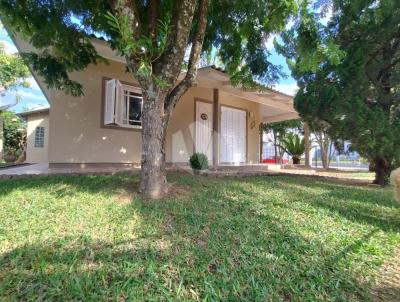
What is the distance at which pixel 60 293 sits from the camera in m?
2.19

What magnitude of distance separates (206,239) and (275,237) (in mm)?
873

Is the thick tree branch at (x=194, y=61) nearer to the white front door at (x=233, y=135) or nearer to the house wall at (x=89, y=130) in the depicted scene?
the house wall at (x=89, y=130)

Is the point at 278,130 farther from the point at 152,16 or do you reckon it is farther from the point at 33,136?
the point at 152,16

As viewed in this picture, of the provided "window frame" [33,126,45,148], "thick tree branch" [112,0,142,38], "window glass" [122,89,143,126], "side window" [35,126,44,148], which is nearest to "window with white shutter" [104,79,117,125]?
"window glass" [122,89,143,126]

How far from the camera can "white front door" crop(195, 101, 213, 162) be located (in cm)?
1039

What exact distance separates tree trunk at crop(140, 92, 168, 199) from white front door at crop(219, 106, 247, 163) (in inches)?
288

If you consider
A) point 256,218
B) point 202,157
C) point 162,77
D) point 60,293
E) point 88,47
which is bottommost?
point 60,293

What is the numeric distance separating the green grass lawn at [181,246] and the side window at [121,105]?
2.97 metres

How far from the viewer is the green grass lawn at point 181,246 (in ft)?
7.74

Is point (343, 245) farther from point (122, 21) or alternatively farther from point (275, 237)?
point (122, 21)

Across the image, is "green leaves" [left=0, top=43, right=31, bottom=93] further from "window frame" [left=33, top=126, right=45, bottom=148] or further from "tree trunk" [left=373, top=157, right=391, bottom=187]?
"tree trunk" [left=373, top=157, right=391, bottom=187]

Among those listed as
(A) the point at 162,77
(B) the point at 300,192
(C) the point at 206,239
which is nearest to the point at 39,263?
(C) the point at 206,239

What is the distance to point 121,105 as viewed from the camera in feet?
25.9

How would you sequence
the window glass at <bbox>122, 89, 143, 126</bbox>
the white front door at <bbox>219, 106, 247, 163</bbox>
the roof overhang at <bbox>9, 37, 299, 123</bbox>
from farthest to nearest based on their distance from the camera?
the white front door at <bbox>219, 106, 247, 163</bbox> < the window glass at <bbox>122, 89, 143, 126</bbox> < the roof overhang at <bbox>9, 37, 299, 123</bbox>
